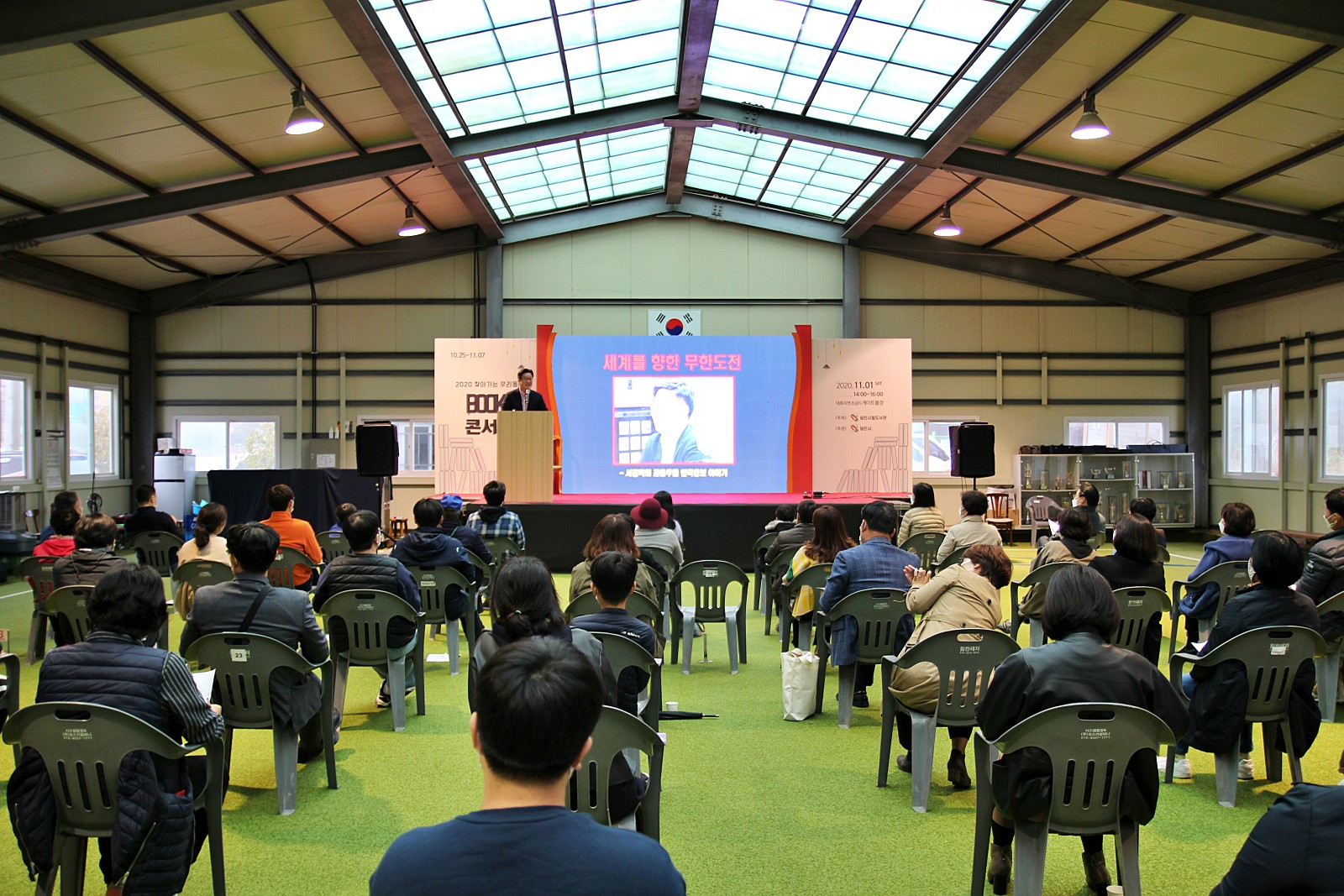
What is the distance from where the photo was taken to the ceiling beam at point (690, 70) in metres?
8.44

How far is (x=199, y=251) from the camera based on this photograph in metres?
13.2

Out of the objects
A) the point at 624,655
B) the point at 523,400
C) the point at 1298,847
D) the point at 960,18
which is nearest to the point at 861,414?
the point at 523,400

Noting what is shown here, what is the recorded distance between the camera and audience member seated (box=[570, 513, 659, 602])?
4.64 m

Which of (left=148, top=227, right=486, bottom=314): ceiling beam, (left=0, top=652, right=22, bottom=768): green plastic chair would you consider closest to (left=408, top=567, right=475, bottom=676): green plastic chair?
(left=0, top=652, right=22, bottom=768): green plastic chair

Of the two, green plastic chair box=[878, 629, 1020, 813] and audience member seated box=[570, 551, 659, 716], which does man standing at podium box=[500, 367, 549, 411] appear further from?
green plastic chair box=[878, 629, 1020, 813]

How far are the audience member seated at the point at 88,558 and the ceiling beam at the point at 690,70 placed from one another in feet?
21.2

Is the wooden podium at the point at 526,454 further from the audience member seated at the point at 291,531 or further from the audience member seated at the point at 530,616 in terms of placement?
the audience member seated at the point at 530,616

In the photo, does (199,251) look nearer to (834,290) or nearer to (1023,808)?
(834,290)

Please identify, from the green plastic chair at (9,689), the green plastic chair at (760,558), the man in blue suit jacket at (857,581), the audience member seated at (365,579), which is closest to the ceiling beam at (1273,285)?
the green plastic chair at (760,558)

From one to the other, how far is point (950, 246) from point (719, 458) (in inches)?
229

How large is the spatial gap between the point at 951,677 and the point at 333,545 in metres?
5.87

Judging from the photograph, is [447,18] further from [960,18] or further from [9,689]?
[9,689]

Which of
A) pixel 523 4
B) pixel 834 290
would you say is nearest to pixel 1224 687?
pixel 523 4

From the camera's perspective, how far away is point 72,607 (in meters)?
4.87
